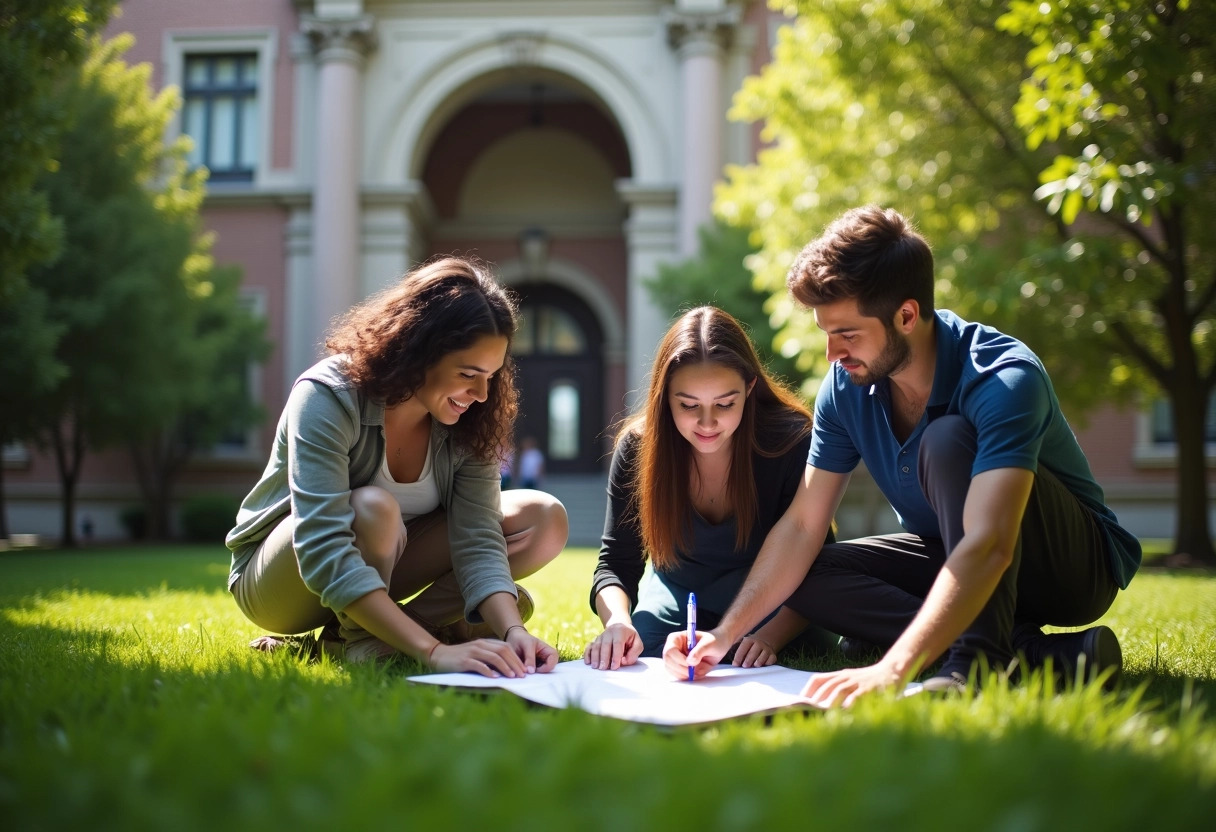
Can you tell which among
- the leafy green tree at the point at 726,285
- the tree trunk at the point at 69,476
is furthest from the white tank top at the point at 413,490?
the tree trunk at the point at 69,476

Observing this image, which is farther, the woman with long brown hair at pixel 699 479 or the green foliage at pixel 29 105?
the green foliage at pixel 29 105

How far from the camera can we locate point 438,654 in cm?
252

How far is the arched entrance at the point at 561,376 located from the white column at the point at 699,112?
493 centimetres

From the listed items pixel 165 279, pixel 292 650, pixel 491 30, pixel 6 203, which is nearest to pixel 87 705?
pixel 292 650

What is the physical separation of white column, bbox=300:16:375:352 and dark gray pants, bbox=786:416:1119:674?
13.2 meters

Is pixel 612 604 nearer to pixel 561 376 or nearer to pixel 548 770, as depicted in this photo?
pixel 548 770

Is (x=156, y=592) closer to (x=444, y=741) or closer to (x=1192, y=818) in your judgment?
(x=444, y=741)

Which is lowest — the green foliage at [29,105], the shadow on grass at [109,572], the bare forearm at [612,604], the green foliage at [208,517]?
the green foliage at [208,517]

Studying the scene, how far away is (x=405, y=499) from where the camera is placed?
10.1ft

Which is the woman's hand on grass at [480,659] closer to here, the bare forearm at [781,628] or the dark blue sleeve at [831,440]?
the bare forearm at [781,628]

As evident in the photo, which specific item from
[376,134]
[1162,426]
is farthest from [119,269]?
[1162,426]

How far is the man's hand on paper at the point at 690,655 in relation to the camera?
8.03ft

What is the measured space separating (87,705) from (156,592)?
4.02 metres

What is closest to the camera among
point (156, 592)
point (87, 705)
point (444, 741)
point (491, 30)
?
point (444, 741)
